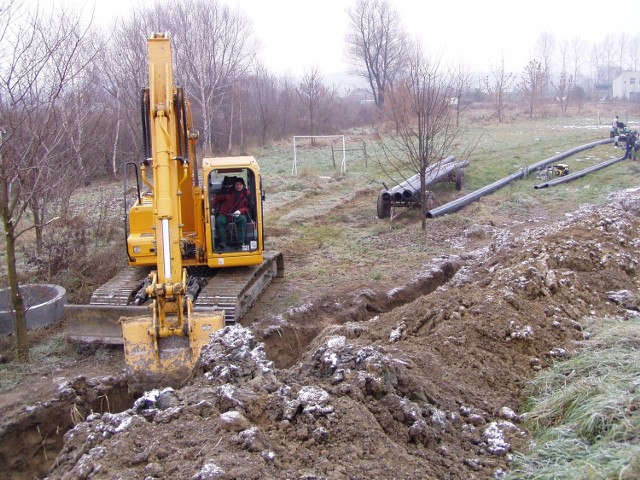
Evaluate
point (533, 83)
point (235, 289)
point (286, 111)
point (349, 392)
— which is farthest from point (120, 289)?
point (533, 83)

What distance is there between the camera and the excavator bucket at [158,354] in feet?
23.5

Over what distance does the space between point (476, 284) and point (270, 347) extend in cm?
311

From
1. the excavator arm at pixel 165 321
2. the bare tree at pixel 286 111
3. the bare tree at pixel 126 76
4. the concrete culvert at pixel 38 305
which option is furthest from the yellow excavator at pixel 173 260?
the bare tree at pixel 286 111

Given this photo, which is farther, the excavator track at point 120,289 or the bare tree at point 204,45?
the bare tree at point 204,45

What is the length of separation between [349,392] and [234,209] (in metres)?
5.29

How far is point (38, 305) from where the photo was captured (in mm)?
9742

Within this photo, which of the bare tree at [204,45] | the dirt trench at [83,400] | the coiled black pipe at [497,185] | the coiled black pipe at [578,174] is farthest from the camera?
the bare tree at [204,45]

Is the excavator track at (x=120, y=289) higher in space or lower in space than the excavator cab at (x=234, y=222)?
lower

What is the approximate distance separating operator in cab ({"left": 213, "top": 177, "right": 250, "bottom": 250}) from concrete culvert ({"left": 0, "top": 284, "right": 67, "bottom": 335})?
2.68m

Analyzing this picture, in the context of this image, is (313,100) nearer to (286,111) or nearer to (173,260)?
(286,111)

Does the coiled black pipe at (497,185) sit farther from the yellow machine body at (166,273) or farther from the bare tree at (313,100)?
the bare tree at (313,100)

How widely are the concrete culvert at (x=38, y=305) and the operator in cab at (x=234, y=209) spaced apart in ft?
8.78

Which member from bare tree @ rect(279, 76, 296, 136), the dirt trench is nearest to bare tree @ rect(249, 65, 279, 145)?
bare tree @ rect(279, 76, 296, 136)

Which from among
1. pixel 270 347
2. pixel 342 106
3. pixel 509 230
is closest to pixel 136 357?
pixel 270 347
